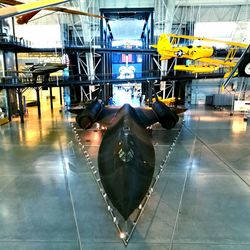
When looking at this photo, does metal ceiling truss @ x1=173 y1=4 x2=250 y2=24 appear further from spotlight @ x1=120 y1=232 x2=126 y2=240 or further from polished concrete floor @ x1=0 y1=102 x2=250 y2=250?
spotlight @ x1=120 y1=232 x2=126 y2=240

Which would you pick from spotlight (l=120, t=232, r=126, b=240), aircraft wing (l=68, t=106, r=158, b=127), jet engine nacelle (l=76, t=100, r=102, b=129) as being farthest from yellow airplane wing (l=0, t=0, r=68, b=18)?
aircraft wing (l=68, t=106, r=158, b=127)

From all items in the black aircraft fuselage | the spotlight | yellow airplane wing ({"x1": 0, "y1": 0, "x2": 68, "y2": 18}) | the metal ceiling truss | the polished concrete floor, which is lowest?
the polished concrete floor

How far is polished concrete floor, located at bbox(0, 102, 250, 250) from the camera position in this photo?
5.69m

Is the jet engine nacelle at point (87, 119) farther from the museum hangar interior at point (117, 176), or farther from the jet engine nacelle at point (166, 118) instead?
the jet engine nacelle at point (166, 118)

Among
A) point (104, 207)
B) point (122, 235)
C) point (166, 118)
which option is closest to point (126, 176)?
point (122, 235)

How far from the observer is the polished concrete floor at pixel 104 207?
18.7ft

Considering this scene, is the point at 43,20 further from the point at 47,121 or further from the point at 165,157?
the point at 165,157

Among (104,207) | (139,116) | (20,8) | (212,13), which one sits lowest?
(104,207)

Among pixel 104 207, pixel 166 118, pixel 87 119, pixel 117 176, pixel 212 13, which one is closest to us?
pixel 117 176

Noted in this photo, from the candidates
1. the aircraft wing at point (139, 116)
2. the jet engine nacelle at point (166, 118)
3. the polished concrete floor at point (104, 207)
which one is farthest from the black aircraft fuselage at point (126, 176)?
the aircraft wing at point (139, 116)

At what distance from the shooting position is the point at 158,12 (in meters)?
28.2

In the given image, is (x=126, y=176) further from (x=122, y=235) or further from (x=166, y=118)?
(x=166, y=118)

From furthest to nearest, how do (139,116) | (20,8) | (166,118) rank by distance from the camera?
(139,116) → (166,118) → (20,8)

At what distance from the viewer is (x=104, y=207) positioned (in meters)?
7.06
